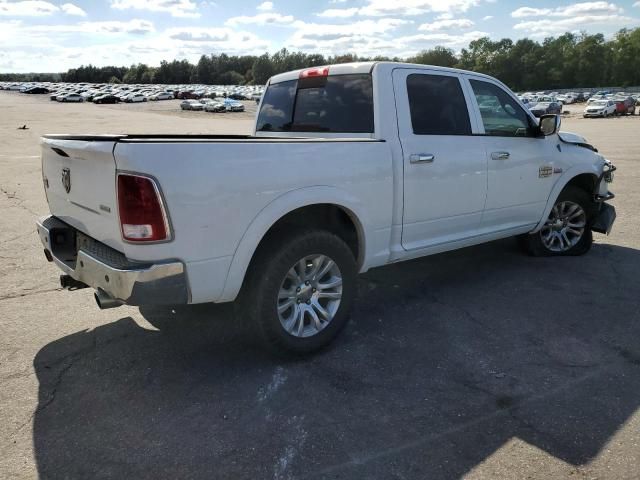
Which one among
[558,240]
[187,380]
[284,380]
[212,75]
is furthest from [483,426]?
[212,75]

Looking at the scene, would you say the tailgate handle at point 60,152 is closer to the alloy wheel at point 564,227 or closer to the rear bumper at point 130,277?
the rear bumper at point 130,277

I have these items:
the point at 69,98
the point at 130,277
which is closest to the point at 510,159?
the point at 130,277

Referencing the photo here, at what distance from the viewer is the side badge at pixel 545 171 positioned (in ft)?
16.9

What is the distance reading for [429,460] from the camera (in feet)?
8.52

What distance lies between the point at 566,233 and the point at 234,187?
442 centimetres

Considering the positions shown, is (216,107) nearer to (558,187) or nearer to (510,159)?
(558,187)

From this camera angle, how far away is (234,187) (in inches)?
117

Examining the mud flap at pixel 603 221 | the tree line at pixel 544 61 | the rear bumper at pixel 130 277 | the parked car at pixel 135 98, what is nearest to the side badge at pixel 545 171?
the mud flap at pixel 603 221

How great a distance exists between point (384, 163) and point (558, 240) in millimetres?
3148

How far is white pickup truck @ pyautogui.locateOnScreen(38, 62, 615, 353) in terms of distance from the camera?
2.85 m

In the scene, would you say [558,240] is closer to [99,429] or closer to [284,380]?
[284,380]

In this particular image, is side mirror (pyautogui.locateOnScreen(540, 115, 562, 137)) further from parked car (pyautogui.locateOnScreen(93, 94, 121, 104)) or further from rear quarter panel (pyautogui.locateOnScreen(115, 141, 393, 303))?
parked car (pyautogui.locateOnScreen(93, 94, 121, 104))

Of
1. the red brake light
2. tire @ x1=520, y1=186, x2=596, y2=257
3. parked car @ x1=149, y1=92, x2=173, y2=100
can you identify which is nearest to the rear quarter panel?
the red brake light

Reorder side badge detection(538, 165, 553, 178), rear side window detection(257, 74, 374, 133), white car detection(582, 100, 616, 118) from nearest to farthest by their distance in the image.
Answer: rear side window detection(257, 74, 374, 133), side badge detection(538, 165, 553, 178), white car detection(582, 100, 616, 118)
